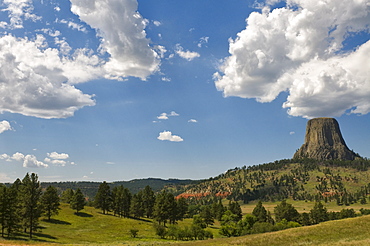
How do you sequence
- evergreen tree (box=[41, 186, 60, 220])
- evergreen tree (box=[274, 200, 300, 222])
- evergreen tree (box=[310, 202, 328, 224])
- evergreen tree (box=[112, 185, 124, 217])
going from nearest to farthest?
evergreen tree (box=[41, 186, 60, 220]) → evergreen tree (box=[112, 185, 124, 217]) → evergreen tree (box=[310, 202, 328, 224]) → evergreen tree (box=[274, 200, 300, 222])

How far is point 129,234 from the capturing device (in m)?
78.1

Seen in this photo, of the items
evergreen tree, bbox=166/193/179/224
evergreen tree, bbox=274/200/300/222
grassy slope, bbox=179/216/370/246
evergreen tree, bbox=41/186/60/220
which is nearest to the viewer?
grassy slope, bbox=179/216/370/246

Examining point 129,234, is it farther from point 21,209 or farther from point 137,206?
point 137,206

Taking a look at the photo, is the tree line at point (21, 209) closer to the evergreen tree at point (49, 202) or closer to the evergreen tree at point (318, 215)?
the evergreen tree at point (49, 202)

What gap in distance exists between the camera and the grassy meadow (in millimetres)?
47000

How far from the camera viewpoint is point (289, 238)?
49812mm

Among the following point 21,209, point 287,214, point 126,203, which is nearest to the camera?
point 21,209

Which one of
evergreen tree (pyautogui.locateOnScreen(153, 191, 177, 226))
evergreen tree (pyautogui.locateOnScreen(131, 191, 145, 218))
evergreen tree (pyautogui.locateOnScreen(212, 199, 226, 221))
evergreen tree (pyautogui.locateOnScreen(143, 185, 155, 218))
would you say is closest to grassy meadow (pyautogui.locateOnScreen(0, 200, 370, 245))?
evergreen tree (pyautogui.locateOnScreen(153, 191, 177, 226))

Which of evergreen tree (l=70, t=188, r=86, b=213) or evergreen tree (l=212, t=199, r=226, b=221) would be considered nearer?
evergreen tree (l=70, t=188, r=86, b=213)

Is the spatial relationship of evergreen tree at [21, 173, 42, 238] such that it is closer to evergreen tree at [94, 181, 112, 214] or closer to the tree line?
the tree line

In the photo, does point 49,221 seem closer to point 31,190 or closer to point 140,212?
point 31,190

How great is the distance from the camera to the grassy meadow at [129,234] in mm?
47000

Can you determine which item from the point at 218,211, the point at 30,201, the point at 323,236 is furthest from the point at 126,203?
the point at 323,236

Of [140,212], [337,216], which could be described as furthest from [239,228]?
[337,216]
